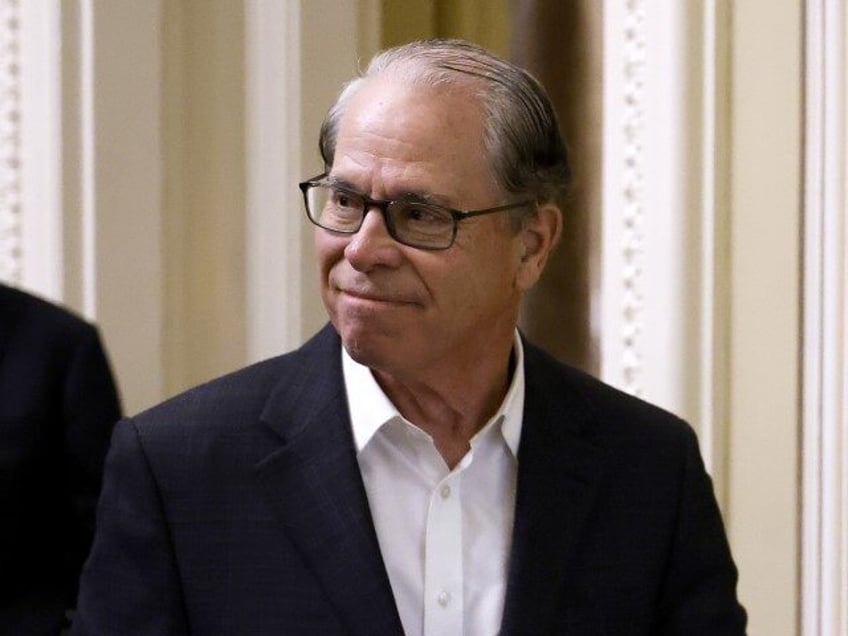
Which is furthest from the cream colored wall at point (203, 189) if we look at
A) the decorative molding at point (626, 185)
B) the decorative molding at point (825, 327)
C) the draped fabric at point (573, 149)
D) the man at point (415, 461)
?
the man at point (415, 461)

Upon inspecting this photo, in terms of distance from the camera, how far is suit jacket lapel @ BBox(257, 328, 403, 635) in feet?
5.74

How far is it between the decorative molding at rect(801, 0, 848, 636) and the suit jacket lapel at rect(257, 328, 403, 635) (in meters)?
1.10

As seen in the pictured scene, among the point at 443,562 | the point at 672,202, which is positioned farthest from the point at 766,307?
the point at 443,562

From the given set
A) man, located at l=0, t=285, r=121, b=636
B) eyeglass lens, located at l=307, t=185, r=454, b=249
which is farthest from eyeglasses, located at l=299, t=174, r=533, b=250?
man, located at l=0, t=285, r=121, b=636

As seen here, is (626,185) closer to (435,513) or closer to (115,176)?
(115,176)

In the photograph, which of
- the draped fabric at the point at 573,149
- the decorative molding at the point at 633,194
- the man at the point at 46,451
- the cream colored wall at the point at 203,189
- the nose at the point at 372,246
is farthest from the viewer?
the cream colored wall at the point at 203,189

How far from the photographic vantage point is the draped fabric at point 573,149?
10.1 ft

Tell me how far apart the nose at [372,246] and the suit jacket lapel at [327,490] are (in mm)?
216

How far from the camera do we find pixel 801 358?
111 inches

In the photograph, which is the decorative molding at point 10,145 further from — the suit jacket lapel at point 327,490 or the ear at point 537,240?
the ear at point 537,240

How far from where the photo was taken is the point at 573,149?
314cm

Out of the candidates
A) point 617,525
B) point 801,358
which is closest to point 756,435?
point 801,358

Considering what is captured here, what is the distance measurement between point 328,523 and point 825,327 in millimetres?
1235

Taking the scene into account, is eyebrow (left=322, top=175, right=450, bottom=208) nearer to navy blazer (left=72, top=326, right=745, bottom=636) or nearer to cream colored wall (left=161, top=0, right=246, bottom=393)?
navy blazer (left=72, top=326, right=745, bottom=636)
